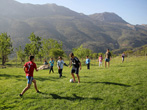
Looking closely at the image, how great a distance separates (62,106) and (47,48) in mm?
63514

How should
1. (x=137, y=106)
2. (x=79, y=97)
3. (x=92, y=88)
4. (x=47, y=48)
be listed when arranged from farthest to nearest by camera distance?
(x=47, y=48), (x=92, y=88), (x=79, y=97), (x=137, y=106)

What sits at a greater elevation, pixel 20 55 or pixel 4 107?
pixel 20 55

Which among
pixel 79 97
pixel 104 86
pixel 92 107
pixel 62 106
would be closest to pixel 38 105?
pixel 62 106

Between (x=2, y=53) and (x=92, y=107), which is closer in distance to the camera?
(x=92, y=107)

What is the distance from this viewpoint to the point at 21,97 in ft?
28.9

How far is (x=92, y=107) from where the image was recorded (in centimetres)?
698

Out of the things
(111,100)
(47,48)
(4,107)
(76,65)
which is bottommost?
(4,107)

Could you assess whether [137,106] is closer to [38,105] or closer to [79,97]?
[79,97]

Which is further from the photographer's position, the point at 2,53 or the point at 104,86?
the point at 2,53

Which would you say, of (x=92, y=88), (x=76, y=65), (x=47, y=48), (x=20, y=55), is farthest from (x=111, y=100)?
(x=20, y=55)

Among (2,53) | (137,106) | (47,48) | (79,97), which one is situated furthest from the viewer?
(47,48)

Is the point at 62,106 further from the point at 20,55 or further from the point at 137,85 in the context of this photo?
the point at 20,55

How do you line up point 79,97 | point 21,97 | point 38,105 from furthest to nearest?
point 21,97 → point 79,97 → point 38,105

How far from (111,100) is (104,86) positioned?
221 centimetres
